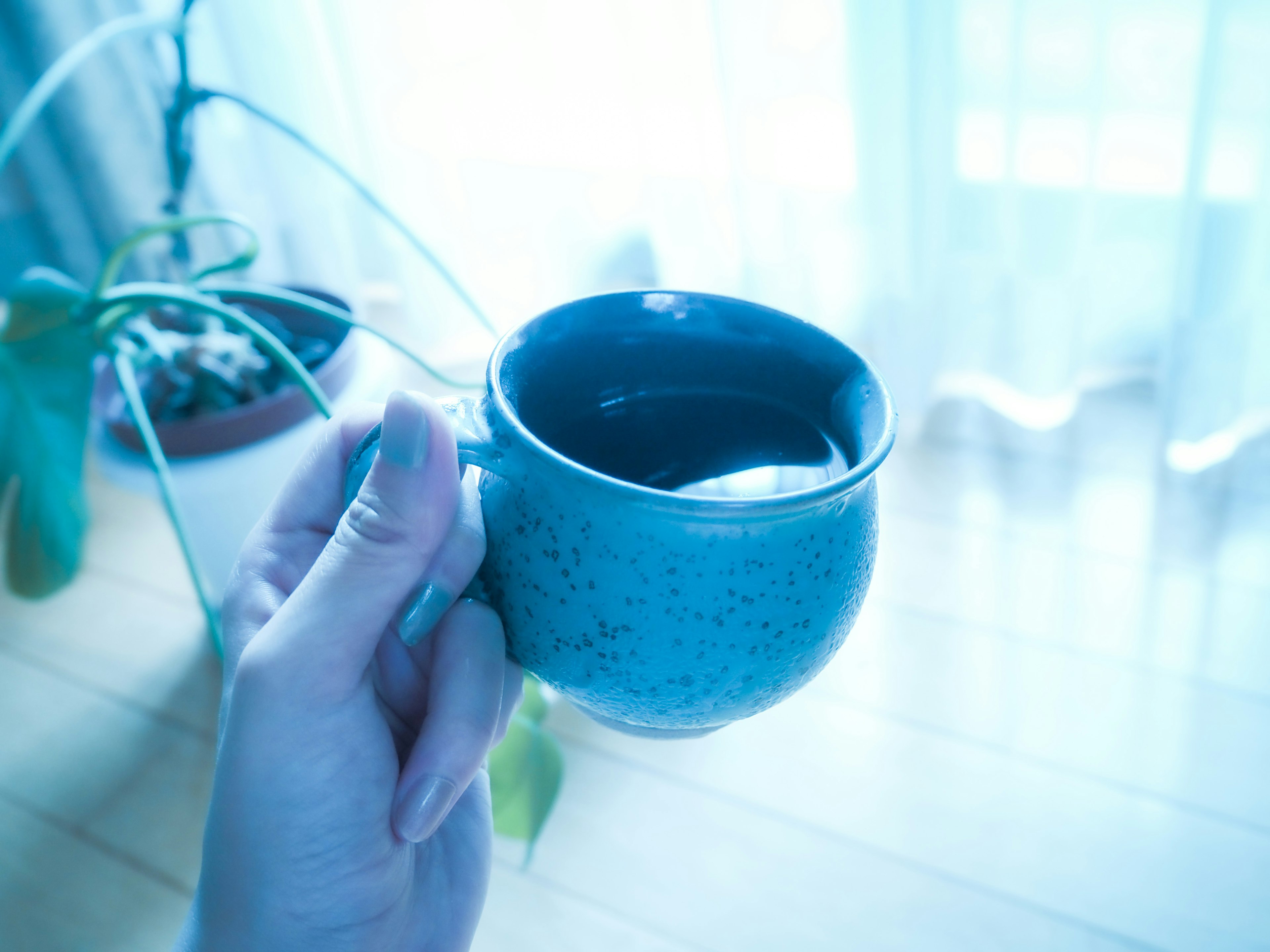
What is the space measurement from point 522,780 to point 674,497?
48 cm

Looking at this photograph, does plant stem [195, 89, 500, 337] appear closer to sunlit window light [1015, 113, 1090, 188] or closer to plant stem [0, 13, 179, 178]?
plant stem [0, 13, 179, 178]

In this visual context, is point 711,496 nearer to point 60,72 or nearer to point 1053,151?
point 60,72

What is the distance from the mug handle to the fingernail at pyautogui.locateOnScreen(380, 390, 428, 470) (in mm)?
15

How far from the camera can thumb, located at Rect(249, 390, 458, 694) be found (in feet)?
1.42

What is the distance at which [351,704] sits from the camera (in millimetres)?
515

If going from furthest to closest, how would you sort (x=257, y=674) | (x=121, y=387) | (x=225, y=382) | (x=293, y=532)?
(x=225, y=382)
(x=121, y=387)
(x=293, y=532)
(x=257, y=674)

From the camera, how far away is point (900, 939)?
0.82 meters

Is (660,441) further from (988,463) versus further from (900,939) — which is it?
(988,463)

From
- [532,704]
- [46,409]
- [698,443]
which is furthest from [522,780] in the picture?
[46,409]

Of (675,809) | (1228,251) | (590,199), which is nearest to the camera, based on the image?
(675,809)

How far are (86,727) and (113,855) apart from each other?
19 cm

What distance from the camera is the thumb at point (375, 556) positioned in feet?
1.42

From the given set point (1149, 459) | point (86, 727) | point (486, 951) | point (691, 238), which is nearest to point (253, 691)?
point (486, 951)

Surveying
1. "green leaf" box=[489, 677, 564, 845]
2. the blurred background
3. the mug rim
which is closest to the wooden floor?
the blurred background
